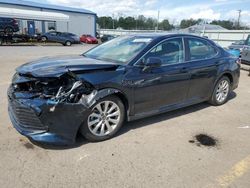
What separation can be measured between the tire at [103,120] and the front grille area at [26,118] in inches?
23.8

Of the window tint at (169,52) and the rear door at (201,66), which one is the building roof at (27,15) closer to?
the rear door at (201,66)

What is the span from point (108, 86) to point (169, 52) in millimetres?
1479

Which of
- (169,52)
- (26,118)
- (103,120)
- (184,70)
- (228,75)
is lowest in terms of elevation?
(103,120)

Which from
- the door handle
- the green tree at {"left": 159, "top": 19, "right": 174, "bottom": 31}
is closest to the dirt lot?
the door handle

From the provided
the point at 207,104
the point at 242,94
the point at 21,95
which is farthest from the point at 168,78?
the point at 242,94

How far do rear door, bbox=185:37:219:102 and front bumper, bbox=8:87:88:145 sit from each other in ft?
7.82

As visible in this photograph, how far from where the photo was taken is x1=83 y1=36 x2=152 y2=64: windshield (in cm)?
403

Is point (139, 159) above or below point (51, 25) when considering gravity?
below

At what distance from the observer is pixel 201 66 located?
4793 mm

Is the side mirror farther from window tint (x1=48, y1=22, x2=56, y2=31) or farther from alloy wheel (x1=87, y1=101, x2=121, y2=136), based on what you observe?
window tint (x1=48, y1=22, x2=56, y2=31)

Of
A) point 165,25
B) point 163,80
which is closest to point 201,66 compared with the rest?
point 163,80

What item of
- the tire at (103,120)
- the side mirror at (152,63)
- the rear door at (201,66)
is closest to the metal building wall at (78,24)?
the rear door at (201,66)

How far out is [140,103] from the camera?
13.0 ft

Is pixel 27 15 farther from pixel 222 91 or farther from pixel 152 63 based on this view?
pixel 152 63
